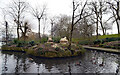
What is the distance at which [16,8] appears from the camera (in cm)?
2462

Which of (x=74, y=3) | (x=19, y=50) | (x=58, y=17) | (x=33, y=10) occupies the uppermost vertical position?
(x=58, y=17)

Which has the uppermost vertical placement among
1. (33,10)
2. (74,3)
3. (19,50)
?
(33,10)

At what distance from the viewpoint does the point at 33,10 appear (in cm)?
2341

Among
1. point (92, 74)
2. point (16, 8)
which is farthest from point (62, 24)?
→ point (92, 74)

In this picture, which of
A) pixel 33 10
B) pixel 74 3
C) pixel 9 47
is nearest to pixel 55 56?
pixel 74 3

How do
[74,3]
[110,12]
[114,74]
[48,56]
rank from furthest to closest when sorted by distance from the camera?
1. [110,12]
2. [74,3]
3. [48,56]
4. [114,74]

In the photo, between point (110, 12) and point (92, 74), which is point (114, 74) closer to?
point (92, 74)

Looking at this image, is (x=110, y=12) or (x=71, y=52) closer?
(x=71, y=52)

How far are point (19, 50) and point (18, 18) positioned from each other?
36.5 feet

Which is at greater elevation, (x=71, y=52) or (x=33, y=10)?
(x=33, y=10)

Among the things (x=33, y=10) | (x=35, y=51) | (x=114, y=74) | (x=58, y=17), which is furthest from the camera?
(x=58, y=17)

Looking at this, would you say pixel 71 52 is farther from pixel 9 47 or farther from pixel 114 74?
pixel 9 47

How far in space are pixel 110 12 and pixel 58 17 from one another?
71.3 ft

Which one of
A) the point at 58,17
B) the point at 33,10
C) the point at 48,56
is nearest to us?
the point at 48,56
